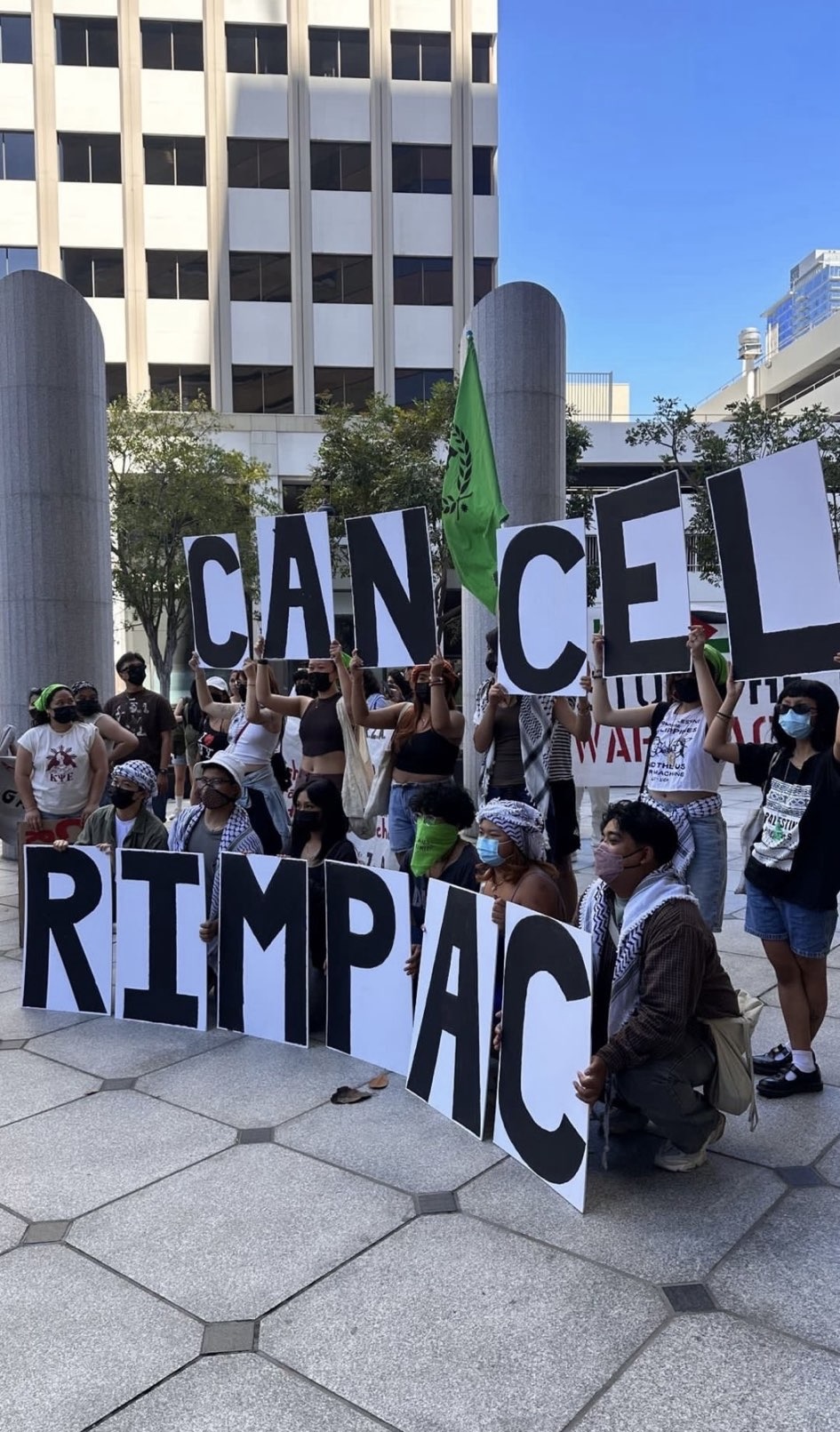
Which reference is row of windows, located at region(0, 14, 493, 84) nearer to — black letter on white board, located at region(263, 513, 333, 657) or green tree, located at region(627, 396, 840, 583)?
green tree, located at region(627, 396, 840, 583)

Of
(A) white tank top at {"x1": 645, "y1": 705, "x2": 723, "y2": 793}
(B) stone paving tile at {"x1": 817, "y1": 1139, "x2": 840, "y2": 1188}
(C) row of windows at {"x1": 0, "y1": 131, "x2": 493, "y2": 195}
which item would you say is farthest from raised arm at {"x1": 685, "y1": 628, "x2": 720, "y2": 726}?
(C) row of windows at {"x1": 0, "y1": 131, "x2": 493, "y2": 195}

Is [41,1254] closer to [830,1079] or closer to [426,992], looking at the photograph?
[426,992]

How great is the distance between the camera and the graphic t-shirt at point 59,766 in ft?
22.1

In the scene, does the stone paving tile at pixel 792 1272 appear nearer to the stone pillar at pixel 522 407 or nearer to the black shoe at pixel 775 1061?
the black shoe at pixel 775 1061

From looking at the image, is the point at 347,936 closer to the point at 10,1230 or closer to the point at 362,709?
the point at 362,709

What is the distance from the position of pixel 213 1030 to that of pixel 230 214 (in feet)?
105

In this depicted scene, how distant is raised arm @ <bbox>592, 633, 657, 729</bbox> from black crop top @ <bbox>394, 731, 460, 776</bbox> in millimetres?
903

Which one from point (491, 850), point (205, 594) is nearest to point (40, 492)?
point (205, 594)

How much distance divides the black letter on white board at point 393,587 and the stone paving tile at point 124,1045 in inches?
81.5

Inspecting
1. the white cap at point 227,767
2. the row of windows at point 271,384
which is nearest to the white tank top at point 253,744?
the white cap at point 227,767

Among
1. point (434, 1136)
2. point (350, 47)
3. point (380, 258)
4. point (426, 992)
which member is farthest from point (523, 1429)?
point (350, 47)

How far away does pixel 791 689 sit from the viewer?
4.18 meters

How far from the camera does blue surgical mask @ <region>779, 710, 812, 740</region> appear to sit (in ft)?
13.4

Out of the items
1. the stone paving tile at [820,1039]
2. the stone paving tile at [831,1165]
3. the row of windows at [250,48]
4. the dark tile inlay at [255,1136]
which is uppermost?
the row of windows at [250,48]
